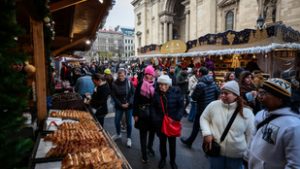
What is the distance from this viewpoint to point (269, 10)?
15.7 metres

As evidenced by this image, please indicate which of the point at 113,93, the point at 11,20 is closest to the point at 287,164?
the point at 11,20

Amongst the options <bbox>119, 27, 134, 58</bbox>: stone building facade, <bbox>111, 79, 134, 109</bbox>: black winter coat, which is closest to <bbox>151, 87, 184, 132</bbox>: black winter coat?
<bbox>111, 79, 134, 109</bbox>: black winter coat

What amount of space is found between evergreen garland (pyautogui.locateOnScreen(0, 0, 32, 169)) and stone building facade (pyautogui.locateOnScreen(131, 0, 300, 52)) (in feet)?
53.2

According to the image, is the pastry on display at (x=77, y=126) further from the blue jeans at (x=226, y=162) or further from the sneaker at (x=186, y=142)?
the sneaker at (x=186, y=142)

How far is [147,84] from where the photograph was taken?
480 cm

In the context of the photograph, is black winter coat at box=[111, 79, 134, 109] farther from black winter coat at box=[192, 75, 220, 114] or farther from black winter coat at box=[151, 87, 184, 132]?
black winter coat at box=[192, 75, 220, 114]

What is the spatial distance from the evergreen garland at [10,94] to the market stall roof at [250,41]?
11.0m

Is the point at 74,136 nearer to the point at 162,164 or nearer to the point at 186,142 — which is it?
the point at 162,164

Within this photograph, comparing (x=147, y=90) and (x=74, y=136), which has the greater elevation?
(x=147, y=90)

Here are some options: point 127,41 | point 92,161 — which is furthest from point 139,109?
point 127,41

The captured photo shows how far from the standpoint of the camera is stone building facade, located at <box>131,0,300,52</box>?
588 inches

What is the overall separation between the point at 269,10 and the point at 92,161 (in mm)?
17542

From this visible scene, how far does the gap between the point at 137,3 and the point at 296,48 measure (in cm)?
3342

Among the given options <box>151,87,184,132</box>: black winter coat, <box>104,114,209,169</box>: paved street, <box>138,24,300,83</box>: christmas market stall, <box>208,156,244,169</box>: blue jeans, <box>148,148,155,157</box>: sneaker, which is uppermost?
<box>138,24,300,83</box>: christmas market stall
